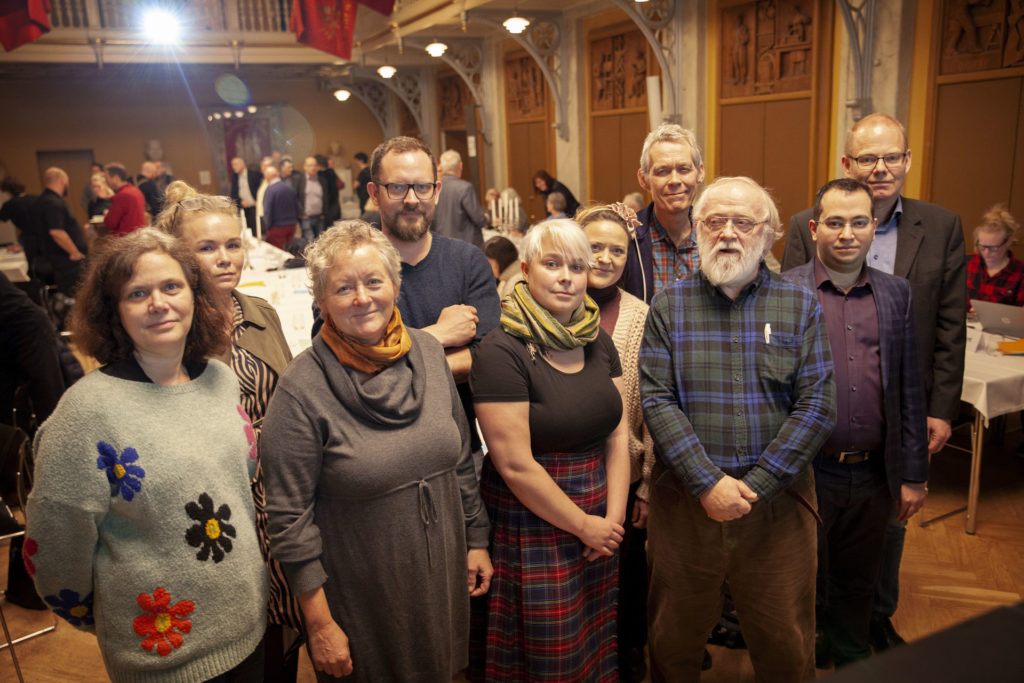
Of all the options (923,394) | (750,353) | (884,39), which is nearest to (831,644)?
(923,394)

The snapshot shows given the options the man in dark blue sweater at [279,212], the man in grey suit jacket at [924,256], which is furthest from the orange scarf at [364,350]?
the man in dark blue sweater at [279,212]

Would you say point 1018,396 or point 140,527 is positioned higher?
point 140,527

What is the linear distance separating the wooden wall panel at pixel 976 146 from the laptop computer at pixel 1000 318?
1.43 meters

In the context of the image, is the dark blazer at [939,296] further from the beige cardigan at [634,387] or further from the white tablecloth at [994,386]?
the white tablecloth at [994,386]

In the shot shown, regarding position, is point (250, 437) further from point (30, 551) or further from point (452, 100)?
point (452, 100)

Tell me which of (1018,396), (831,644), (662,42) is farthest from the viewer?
(662,42)

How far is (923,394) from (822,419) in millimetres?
553

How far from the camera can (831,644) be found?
271cm

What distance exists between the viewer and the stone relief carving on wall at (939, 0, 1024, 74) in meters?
4.90

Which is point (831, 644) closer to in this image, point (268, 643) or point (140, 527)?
point (268, 643)

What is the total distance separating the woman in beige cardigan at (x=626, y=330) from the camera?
2457 millimetres

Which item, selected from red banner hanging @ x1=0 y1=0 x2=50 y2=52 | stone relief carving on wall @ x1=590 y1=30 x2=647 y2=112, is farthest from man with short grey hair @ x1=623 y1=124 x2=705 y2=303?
red banner hanging @ x1=0 y1=0 x2=50 y2=52

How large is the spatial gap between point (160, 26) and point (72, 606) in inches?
560

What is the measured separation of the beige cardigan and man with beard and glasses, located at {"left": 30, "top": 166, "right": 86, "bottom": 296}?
7.59 meters
